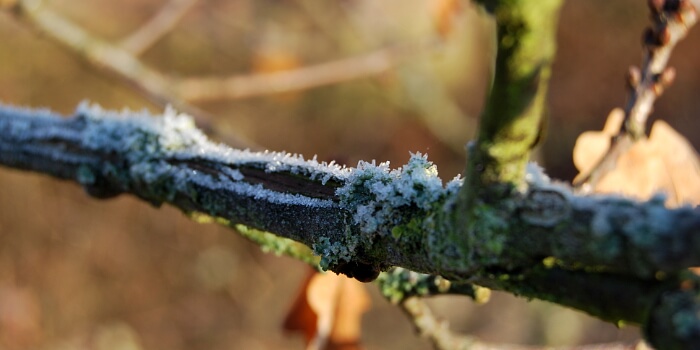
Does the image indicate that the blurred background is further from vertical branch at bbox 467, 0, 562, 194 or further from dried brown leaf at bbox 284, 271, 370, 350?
vertical branch at bbox 467, 0, 562, 194

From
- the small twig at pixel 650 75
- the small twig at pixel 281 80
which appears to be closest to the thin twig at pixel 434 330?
the small twig at pixel 650 75

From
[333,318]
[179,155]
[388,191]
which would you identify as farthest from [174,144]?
[333,318]

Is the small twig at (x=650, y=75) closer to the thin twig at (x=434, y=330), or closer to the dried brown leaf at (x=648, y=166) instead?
the dried brown leaf at (x=648, y=166)

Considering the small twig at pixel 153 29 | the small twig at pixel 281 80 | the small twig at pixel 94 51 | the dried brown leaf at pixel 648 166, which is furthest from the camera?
the small twig at pixel 281 80

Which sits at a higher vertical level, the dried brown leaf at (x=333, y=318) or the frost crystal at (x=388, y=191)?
the dried brown leaf at (x=333, y=318)

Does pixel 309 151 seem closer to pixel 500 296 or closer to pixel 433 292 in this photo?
pixel 500 296
